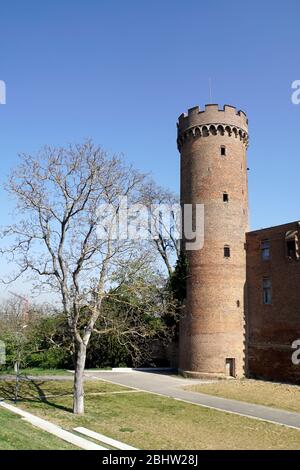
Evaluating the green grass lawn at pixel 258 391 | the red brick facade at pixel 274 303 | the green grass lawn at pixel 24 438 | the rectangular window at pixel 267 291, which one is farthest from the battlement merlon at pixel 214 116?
the green grass lawn at pixel 24 438

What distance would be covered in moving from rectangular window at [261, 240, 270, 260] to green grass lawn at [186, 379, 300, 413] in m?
8.11

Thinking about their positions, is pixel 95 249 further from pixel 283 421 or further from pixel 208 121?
pixel 208 121

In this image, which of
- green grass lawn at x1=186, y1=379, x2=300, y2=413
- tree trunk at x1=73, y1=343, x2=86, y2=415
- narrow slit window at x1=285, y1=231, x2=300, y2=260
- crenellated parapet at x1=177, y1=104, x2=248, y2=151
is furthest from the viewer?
crenellated parapet at x1=177, y1=104, x2=248, y2=151

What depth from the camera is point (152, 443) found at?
13.1 meters

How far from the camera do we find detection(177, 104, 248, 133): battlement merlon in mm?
31406

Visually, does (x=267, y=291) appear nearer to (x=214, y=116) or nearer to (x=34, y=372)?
(x=214, y=116)

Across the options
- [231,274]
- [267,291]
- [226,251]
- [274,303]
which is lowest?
[274,303]

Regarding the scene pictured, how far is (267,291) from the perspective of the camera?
29.2 m

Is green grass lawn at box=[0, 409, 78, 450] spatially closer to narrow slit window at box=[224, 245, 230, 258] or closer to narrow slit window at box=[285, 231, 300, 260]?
narrow slit window at box=[224, 245, 230, 258]

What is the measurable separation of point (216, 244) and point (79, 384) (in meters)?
15.4

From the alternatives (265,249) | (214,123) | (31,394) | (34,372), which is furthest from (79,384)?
(214,123)

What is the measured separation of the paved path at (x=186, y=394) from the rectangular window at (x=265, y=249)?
9218mm

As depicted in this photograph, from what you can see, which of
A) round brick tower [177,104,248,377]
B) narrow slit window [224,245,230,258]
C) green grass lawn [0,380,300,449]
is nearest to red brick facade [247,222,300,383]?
round brick tower [177,104,248,377]

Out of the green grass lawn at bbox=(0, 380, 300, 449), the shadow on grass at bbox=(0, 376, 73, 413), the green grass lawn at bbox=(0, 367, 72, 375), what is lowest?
the green grass lawn at bbox=(0, 367, 72, 375)
